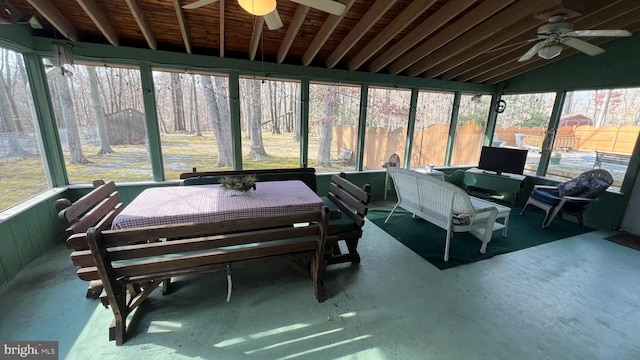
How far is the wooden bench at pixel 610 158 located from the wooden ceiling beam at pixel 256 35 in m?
6.02

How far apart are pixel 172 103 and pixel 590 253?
6361 mm

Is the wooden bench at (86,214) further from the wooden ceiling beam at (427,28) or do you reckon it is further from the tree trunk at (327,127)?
→ the wooden ceiling beam at (427,28)

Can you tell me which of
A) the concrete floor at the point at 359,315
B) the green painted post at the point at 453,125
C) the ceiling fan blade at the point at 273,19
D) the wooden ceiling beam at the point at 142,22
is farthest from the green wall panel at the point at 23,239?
the green painted post at the point at 453,125

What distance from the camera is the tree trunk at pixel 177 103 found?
3852 millimetres

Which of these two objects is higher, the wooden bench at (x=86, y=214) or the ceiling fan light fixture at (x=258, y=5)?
the ceiling fan light fixture at (x=258, y=5)

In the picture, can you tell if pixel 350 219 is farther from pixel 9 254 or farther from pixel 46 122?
pixel 46 122

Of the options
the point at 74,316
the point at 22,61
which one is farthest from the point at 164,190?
the point at 22,61

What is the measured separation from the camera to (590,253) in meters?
3.44

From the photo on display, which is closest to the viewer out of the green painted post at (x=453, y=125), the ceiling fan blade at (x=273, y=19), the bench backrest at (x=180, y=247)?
the bench backrest at (x=180, y=247)

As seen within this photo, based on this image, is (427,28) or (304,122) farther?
(304,122)

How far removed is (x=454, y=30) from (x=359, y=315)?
3.71 m

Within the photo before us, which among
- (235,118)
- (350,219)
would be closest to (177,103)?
(235,118)

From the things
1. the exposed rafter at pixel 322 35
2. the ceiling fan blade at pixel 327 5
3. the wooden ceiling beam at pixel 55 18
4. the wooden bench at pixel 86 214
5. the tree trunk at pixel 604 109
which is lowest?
the wooden bench at pixel 86 214

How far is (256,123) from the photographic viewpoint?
4.41 metres
